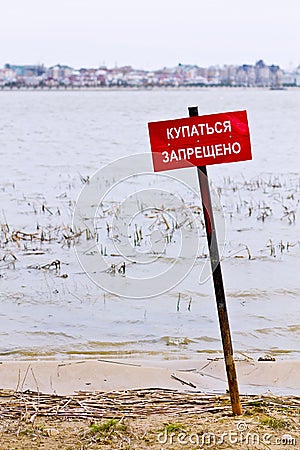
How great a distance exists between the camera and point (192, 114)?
13.8 ft

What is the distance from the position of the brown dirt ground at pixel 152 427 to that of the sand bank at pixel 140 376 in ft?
2.14

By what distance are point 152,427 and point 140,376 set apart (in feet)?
4.43

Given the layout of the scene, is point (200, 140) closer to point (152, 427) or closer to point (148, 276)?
point (152, 427)

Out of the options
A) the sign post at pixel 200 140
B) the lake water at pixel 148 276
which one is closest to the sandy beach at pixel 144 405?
the lake water at pixel 148 276

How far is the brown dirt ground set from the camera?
13.0ft

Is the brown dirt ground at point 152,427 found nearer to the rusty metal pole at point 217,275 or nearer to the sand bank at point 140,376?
the rusty metal pole at point 217,275

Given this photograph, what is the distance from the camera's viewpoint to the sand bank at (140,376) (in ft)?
17.4

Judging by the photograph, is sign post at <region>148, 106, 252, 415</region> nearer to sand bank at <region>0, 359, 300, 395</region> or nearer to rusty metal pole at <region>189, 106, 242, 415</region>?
rusty metal pole at <region>189, 106, 242, 415</region>

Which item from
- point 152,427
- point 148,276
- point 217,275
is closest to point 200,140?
point 217,275

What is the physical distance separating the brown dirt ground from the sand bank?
25.7 inches

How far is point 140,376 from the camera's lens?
5539 mm

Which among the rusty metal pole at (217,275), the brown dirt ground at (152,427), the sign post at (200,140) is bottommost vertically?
the brown dirt ground at (152,427)

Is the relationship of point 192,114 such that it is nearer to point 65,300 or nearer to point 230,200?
point 65,300

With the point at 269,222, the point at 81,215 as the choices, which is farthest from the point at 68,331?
the point at 269,222
